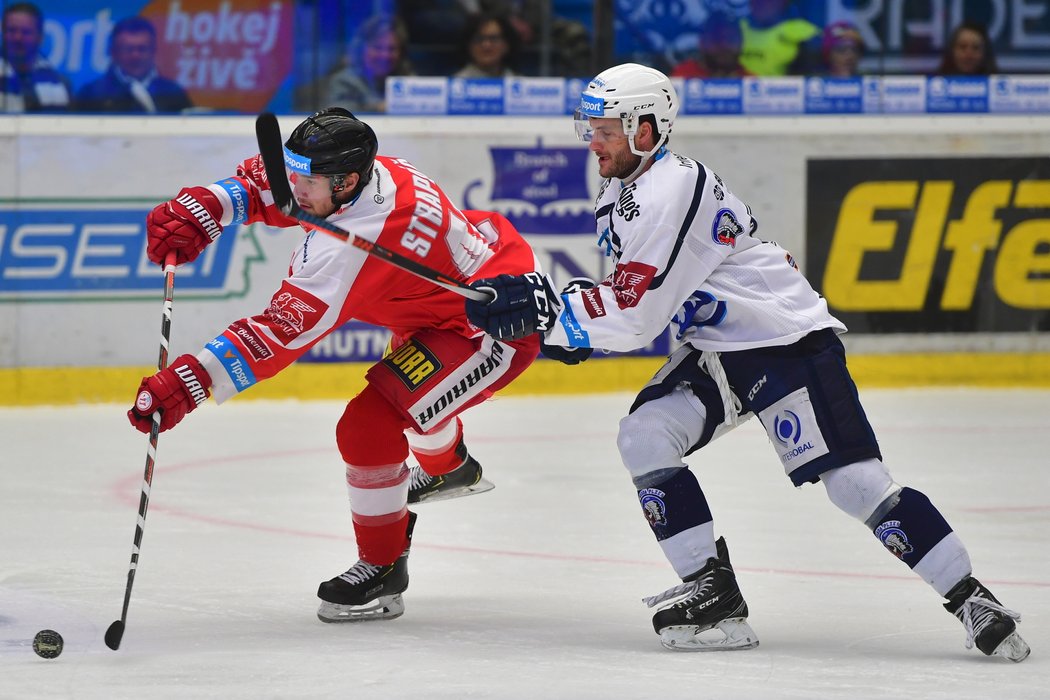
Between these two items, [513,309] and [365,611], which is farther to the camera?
[365,611]

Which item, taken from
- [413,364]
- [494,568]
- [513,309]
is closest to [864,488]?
[513,309]

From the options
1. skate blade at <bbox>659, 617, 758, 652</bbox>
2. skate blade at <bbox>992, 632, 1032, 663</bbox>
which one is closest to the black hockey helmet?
skate blade at <bbox>659, 617, 758, 652</bbox>

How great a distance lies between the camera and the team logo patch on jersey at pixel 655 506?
3.47m

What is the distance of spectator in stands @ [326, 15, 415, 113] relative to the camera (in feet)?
24.4

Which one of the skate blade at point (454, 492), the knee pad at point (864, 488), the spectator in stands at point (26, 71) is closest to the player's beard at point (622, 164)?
the knee pad at point (864, 488)

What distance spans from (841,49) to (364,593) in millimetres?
4870

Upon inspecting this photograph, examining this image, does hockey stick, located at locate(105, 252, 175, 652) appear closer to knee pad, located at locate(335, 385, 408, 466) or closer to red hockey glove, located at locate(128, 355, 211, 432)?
red hockey glove, located at locate(128, 355, 211, 432)

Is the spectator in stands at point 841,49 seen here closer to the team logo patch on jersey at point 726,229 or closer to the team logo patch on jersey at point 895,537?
the team logo patch on jersey at point 726,229

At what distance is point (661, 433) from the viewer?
3471mm

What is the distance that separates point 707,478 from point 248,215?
2078 mm

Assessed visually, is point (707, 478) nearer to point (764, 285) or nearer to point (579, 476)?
point (579, 476)

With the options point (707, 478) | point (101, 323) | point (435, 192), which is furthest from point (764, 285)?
point (101, 323)

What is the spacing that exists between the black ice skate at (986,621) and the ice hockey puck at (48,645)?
174 cm

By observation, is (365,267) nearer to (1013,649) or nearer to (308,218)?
(308,218)
